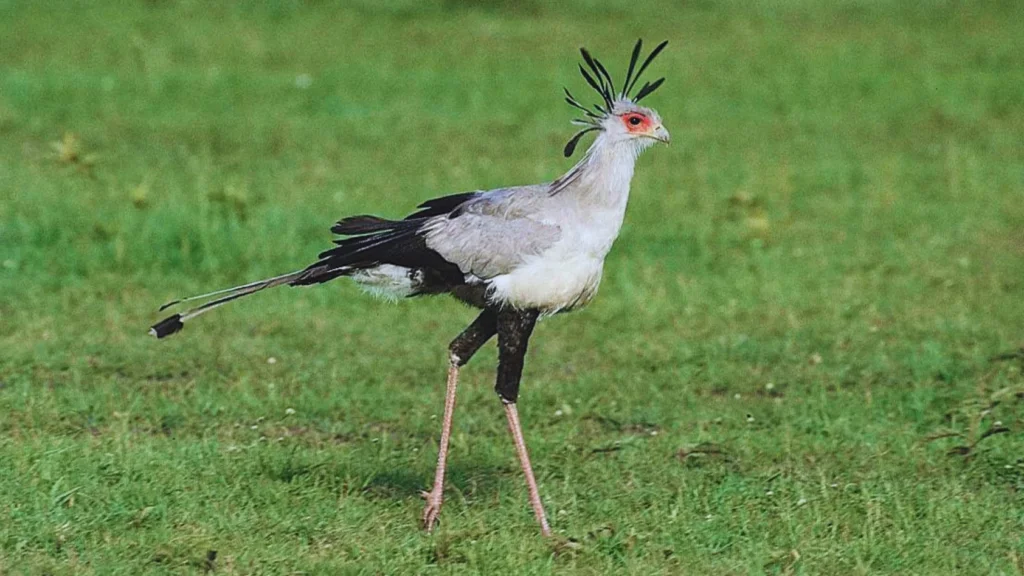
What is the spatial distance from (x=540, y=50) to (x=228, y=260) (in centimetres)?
612

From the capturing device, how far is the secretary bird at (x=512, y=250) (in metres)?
4.93

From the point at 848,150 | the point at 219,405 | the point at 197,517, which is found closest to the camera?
the point at 197,517

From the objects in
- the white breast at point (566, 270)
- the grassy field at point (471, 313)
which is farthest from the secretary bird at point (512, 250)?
the grassy field at point (471, 313)

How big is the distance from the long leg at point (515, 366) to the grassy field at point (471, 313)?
140 millimetres

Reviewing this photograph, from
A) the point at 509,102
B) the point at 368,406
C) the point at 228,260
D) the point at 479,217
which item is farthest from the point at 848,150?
the point at 479,217

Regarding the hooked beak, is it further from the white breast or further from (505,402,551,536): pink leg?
(505,402,551,536): pink leg

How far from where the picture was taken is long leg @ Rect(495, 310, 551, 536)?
500 cm

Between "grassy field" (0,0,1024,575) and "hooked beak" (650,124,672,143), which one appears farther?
"hooked beak" (650,124,672,143)

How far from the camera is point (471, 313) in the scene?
7984 mm

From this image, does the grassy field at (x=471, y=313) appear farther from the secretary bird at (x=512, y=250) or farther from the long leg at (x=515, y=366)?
the secretary bird at (x=512, y=250)

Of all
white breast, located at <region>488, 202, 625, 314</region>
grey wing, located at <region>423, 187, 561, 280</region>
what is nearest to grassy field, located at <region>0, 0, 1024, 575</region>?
white breast, located at <region>488, 202, 625, 314</region>

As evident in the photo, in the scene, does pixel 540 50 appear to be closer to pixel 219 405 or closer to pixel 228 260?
pixel 228 260

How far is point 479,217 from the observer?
509 centimetres

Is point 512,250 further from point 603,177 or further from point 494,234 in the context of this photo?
point 603,177
